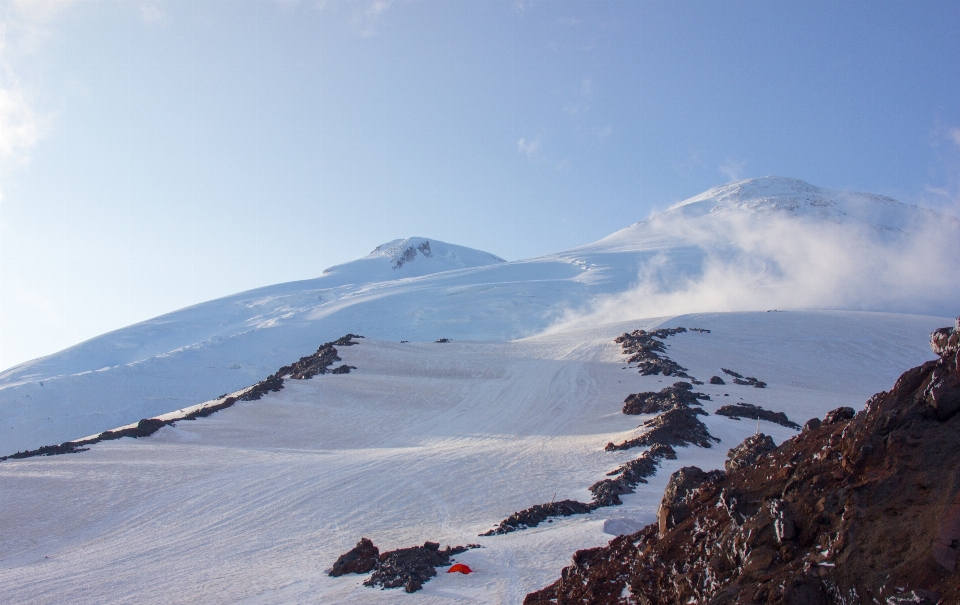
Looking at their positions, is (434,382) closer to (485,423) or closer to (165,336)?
(485,423)

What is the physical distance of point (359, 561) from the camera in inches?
296

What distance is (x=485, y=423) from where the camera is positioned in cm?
2022

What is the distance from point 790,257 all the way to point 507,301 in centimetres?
2872

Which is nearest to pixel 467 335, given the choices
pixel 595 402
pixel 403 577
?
pixel 595 402

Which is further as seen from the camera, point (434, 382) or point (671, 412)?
point (434, 382)

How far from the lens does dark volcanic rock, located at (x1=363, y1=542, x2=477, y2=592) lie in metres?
6.69

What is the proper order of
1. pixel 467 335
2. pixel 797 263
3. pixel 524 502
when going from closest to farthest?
pixel 524 502 < pixel 467 335 < pixel 797 263

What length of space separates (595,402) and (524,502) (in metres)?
11.3

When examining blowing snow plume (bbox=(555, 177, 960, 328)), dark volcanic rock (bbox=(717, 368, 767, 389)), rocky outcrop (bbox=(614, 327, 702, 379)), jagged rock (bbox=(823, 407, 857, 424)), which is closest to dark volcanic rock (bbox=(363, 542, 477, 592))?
jagged rock (bbox=(823, 407, 857, 424))

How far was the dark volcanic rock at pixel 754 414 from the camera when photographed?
59.8 feet

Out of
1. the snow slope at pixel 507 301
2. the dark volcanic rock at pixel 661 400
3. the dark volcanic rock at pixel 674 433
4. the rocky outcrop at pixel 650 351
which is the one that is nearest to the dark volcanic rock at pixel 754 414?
the dark volcanic rock at pixel 661 400

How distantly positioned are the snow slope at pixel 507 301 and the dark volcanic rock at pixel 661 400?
2636 cm

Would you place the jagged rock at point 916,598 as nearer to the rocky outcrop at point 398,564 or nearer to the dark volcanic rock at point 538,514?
the rocky outcrop at point 398,564

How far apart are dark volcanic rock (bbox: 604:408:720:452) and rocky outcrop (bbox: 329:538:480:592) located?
25.2 feet
